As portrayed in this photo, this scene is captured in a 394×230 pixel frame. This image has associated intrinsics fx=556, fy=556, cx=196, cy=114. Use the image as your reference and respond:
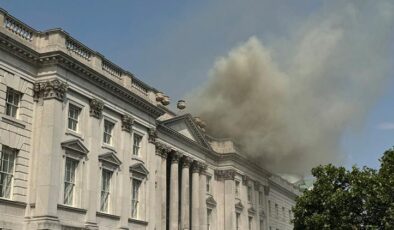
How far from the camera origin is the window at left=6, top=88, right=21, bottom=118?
1054 inches

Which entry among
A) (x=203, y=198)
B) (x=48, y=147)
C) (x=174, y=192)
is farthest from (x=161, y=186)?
(x=48, y=147)

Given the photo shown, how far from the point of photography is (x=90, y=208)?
1177 inches

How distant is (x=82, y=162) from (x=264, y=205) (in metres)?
34.7

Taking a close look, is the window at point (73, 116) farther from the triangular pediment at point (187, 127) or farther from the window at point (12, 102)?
the triangular pediment at point (187, 127)

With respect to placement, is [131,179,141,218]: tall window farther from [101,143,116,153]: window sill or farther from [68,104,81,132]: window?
[68,104,81,132]: window

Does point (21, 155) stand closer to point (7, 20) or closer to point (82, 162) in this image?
point (82, 162)

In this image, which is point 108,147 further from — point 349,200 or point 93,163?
point 349,200

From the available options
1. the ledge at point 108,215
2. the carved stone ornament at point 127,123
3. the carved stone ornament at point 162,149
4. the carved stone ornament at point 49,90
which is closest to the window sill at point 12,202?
the ledge at point 108,215

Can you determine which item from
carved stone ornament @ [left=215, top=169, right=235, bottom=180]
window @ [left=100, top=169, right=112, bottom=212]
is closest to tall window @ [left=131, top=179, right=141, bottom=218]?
window @ [left=100, top=169, right=112, bottom=212]

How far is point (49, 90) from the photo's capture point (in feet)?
92.7

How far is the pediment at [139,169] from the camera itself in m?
34.6

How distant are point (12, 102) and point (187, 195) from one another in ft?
69.9

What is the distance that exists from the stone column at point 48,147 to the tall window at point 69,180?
86 centimetres

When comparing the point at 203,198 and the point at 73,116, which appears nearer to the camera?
the point at 73,116
